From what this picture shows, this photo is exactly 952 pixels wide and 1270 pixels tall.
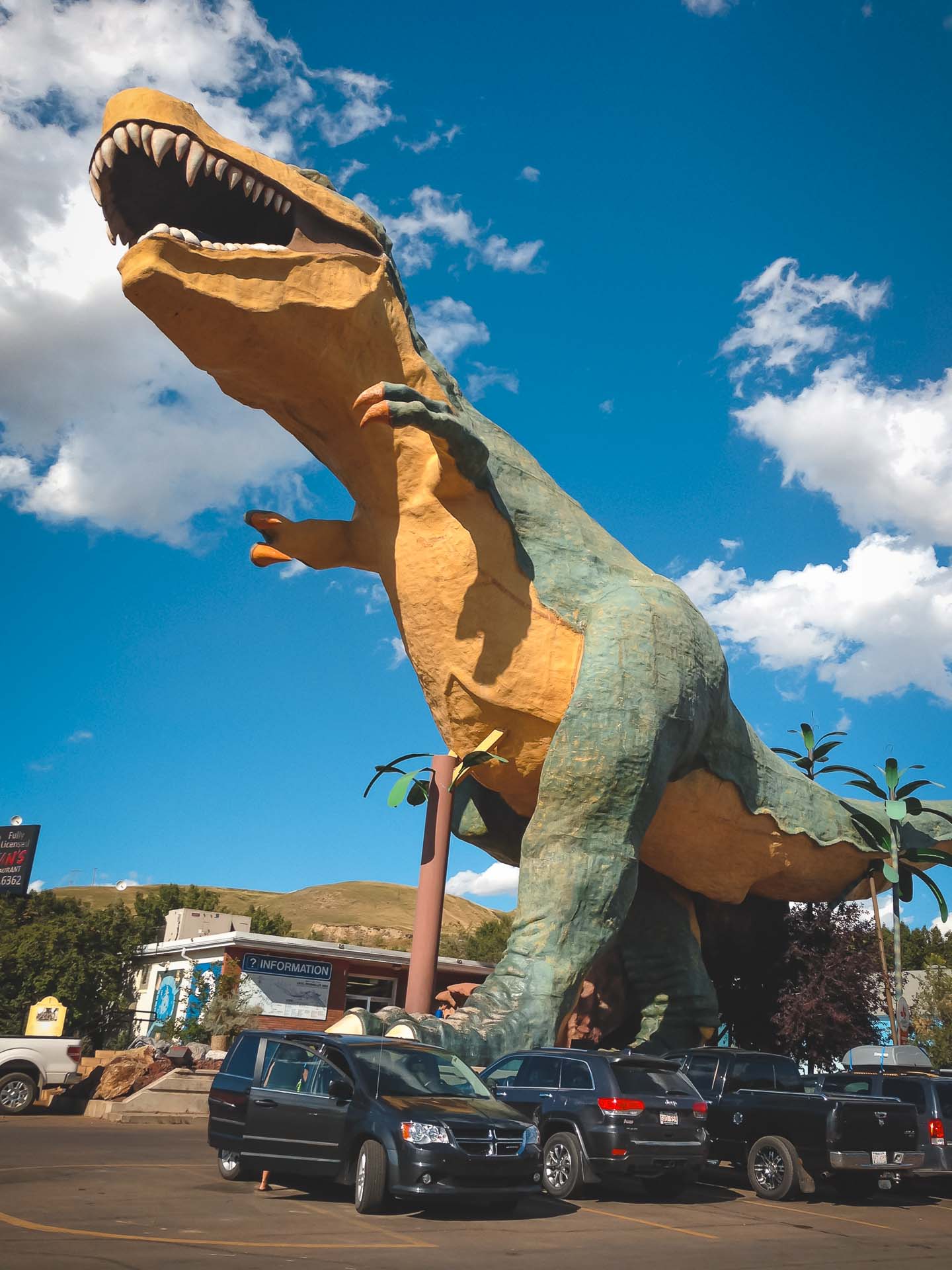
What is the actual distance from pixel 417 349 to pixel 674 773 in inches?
199

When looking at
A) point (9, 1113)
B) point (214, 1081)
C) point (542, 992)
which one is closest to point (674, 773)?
point (542, 992)

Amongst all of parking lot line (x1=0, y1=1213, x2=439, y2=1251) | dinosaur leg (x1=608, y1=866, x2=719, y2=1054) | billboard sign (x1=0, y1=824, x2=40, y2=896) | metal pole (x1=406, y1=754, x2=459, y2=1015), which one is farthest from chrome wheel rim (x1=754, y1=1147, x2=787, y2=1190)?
billboard sign (x1=0, y1=824, x2=40, y2=896)

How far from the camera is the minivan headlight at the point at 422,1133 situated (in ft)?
19.9

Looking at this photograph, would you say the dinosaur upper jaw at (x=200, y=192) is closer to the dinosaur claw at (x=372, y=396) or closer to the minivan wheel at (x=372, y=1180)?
the dinosaur claw at (x=372, y=396)

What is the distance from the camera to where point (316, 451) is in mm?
11117

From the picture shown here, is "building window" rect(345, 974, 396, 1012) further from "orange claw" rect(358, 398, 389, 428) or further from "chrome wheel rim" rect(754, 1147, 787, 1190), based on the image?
"orange claw" rect(358, 398, 389, 428)

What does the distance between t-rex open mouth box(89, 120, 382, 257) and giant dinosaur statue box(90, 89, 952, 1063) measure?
2cm

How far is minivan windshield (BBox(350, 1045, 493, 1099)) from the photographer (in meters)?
6.64

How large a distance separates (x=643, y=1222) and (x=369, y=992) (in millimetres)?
18471

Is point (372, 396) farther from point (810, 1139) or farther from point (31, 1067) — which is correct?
point (31, 1067)

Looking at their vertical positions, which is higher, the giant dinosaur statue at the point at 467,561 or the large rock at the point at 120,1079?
the giant dinosaur statue at the point at 467,561

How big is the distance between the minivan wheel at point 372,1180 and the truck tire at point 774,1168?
136 inches

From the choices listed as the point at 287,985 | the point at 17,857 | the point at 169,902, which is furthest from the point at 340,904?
the point at 287,985

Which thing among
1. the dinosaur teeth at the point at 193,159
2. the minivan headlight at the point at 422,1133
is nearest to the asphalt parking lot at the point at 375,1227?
the minivan headlight at the point at 422,1133
